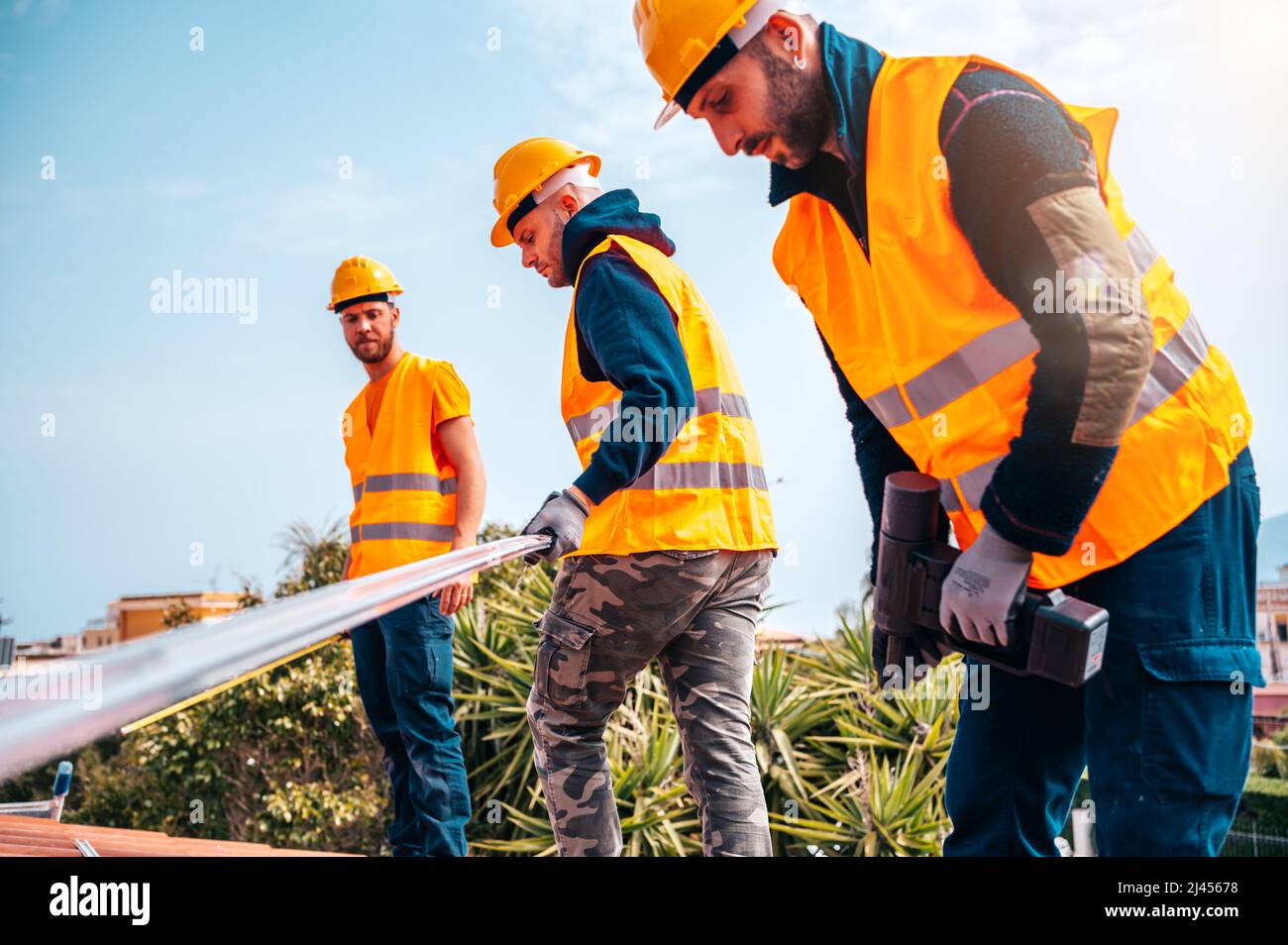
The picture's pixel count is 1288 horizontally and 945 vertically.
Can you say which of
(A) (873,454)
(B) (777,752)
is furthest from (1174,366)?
(B) (777,752)

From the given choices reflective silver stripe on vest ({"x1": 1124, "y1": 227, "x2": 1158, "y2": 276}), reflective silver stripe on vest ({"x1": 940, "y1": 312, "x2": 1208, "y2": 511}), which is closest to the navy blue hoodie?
reflective silver stripe on vest ({"x1": 940, "y1": 312, "x2": 1208, "y2": 511})

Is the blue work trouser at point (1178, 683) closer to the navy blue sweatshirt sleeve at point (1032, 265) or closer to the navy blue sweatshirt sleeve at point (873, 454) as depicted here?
the navy blue sweatshirt sleeve at point (1032, 265)

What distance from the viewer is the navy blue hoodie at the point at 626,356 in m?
2.12

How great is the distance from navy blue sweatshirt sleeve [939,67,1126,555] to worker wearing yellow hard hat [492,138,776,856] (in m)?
0.87

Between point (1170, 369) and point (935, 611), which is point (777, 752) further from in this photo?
point (1170, 369)

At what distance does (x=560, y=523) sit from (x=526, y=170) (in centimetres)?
98

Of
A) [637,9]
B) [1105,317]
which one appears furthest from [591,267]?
[1105,317]

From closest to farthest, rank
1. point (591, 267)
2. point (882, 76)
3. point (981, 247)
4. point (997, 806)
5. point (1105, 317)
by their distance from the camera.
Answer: point (1105, 317), point (981, 247), point (882, 76), point (997, 806), point (591, 267)

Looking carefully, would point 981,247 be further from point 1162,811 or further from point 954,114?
point 1162,811

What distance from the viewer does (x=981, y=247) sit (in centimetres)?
136

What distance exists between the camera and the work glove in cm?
135

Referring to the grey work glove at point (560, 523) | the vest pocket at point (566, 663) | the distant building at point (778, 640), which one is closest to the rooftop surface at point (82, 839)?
the vest pocket at point (566, 663)

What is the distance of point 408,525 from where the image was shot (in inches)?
142

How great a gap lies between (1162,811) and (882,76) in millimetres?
960
